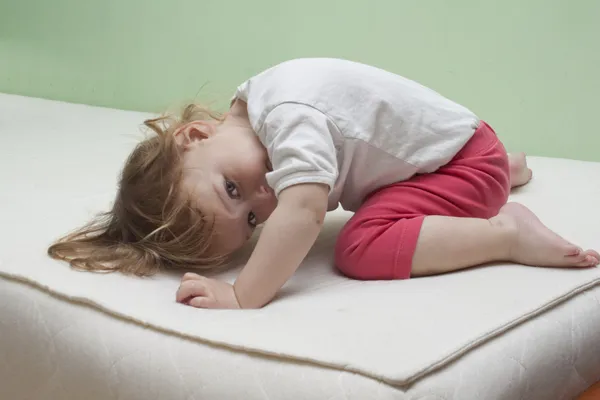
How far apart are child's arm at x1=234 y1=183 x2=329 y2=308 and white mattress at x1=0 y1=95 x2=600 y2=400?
0.10 ft

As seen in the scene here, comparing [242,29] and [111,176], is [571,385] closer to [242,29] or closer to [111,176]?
[111,176]

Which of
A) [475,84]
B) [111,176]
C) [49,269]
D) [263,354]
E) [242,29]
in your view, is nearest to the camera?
[263,354]

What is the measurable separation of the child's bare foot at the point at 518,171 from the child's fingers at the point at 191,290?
0.70 m

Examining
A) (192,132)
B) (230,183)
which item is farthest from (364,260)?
(192,132)

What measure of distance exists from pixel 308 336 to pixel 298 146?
280 mm

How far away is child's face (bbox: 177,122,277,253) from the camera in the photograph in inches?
36.6

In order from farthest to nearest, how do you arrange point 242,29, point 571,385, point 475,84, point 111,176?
point 242,29 → point 475,84 → point 111,176 → point 571,385

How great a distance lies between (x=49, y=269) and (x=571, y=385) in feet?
2.06

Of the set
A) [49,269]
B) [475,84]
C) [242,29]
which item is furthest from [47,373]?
[242,29]

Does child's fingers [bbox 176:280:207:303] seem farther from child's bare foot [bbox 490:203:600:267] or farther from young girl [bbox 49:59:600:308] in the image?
child's bare foot [bbox 490:203:600:267]

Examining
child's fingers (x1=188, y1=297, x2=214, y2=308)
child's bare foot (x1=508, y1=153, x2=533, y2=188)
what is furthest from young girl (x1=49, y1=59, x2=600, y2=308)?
child's bare foot (x1=508, y1=153, x2=533, y2=188)

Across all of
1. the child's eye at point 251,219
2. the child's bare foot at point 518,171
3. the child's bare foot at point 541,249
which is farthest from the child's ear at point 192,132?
the child's bare foot at point 518,171

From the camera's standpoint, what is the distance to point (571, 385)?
77cm

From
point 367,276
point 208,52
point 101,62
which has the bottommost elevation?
point 101,62
